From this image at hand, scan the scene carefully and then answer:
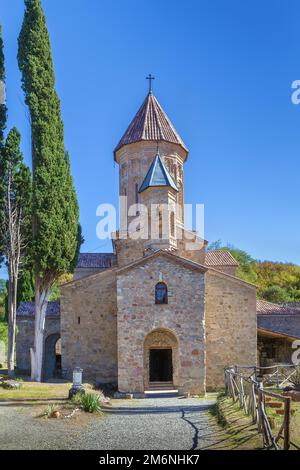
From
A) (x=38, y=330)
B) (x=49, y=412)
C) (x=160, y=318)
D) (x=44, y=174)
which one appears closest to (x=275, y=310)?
(x=160, y=318)

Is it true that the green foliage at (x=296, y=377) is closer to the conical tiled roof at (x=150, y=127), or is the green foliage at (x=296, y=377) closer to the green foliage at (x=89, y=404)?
the green foliage at (x=89, y=404)

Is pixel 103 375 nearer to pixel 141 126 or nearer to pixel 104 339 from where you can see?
pixel 104 339

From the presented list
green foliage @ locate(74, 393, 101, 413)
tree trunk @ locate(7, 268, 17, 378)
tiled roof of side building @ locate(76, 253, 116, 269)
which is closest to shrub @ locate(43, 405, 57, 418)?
green foliage @ locate(74, 393, 101, 413)

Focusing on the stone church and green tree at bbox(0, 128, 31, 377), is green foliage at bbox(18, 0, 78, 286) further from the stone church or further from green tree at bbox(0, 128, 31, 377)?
the stone church

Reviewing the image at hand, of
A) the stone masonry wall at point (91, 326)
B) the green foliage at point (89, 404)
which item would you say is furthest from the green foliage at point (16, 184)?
the green foliage at point (89, 404)

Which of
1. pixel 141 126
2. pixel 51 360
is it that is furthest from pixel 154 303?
pixel 141 126

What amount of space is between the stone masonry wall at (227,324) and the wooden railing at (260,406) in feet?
17.6

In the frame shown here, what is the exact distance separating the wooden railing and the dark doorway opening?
20.8 ft

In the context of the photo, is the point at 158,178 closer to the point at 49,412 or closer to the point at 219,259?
the point at 219,259

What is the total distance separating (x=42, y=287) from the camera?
2017 centimetres

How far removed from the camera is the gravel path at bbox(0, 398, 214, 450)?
9269mm

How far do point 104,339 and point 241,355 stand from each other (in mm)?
5949
